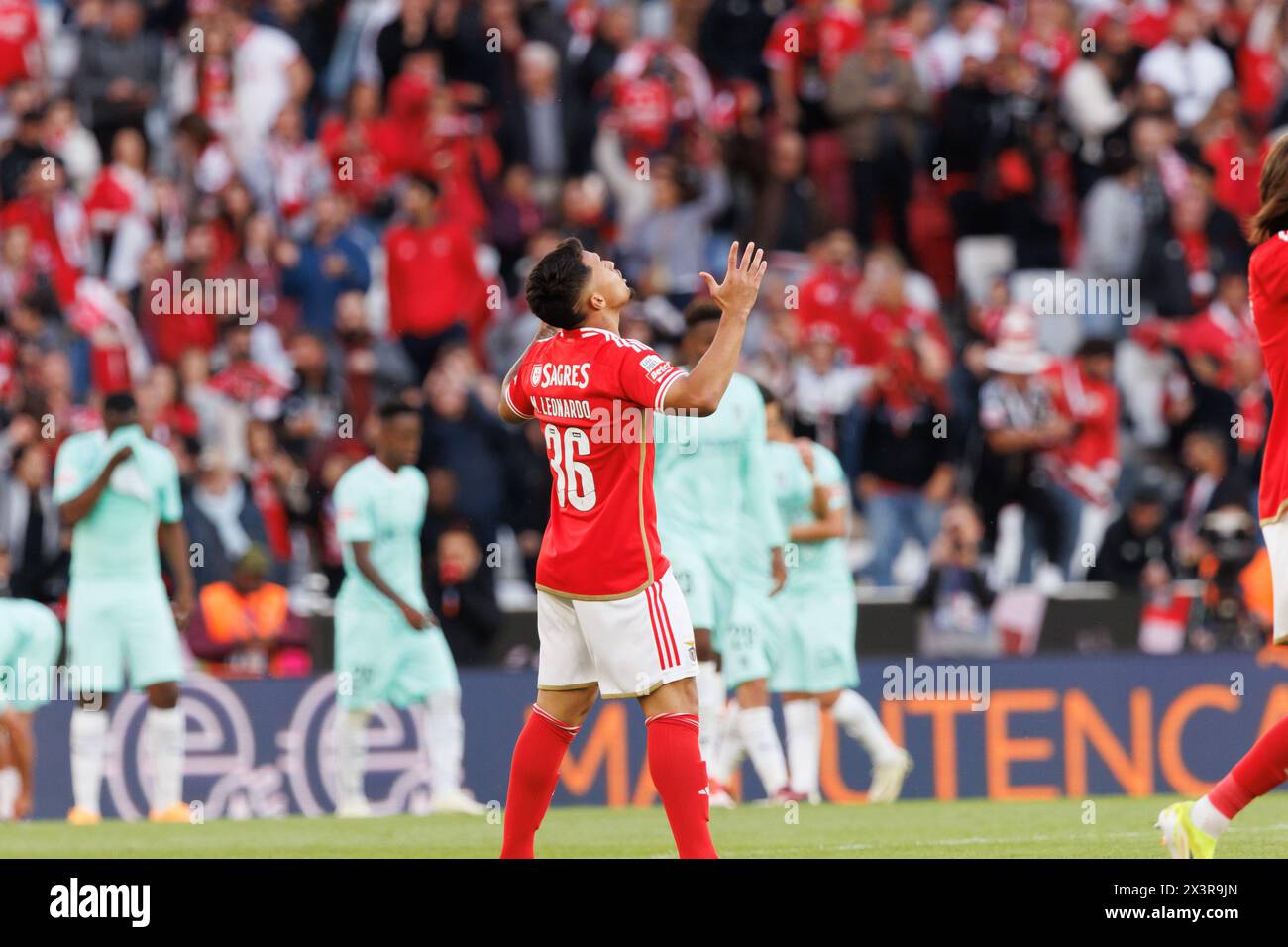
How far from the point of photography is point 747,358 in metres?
18.9

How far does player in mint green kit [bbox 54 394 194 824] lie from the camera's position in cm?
1396

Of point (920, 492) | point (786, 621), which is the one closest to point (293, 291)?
point (920, 492)

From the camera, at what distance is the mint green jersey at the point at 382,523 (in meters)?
14.8

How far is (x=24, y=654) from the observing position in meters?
14.8

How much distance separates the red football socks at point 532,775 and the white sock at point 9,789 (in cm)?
701

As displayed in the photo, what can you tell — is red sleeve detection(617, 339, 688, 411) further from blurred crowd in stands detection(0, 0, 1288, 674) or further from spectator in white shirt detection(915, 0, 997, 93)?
spectator in white shirt detection(915, 0, 997, 93)

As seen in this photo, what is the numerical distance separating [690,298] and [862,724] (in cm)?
480

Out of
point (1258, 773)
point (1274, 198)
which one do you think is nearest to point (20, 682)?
point (1258, 773)

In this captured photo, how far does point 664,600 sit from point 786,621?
6.03 metres

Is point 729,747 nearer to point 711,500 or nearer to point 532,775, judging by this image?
point 711,500

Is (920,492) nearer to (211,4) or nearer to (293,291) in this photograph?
(293,291)

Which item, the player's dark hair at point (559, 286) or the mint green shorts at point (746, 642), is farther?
the mint green shorts at point (746, 642)

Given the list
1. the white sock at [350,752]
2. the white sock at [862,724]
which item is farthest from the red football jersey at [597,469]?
the white sock at [350,752]

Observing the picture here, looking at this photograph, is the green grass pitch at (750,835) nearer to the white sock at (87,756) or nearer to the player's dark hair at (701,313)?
the white sock at (87,756)
